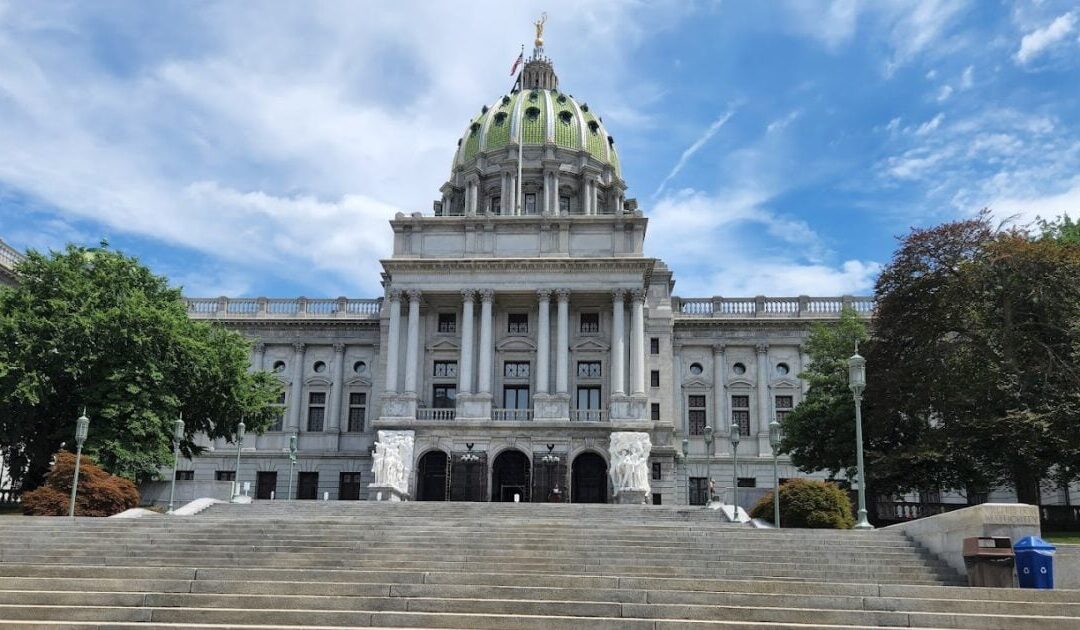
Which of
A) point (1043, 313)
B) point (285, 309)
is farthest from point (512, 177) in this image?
point (1043, 313)

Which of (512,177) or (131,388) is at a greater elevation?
(512,177)

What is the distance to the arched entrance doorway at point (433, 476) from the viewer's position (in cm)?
5206

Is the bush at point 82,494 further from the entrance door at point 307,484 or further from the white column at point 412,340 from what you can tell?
the entrance door at point 307,484

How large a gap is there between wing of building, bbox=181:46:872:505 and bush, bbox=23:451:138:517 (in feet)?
54.2

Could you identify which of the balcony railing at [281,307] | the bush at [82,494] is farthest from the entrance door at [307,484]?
the bush at [82,494]

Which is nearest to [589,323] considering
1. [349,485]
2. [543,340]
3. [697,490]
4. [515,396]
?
[543,340]

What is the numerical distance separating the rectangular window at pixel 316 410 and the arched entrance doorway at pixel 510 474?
52.1ft

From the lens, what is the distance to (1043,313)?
33344 mm

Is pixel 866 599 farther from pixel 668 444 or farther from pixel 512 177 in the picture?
pixel 512 177

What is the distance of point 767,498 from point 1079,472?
417 inches

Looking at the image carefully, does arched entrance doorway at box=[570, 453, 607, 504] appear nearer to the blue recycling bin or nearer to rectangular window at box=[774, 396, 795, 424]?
rectangular window at box=[774, 396, 795, 424]

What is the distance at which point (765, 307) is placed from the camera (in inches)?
2479

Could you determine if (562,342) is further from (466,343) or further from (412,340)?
(412,340)

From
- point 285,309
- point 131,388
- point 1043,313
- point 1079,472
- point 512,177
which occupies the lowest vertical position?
point 1079,472
